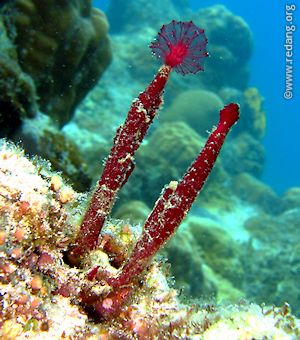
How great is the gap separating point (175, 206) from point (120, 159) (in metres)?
0.33

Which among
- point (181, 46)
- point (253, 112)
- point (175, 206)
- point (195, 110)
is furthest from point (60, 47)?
point (253, 112)

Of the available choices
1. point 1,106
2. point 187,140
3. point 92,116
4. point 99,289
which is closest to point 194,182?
point 99,289

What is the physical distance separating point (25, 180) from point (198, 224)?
8896 millimetres

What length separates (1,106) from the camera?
443 centimetres

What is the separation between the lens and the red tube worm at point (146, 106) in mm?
1536

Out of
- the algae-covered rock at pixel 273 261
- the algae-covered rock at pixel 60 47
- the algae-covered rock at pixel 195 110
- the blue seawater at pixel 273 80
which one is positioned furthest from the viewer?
the blue seawater at pixel 273 80

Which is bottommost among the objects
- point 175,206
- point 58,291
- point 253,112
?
point 58,291

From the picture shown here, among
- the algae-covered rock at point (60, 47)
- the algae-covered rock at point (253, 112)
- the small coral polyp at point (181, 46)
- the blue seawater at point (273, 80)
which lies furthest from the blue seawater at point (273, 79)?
the small coral polyp at point (181, 46)

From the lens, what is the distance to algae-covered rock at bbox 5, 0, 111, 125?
5.34 meters

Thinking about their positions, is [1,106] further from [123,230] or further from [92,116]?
[92,116]

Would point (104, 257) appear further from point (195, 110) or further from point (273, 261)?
point (195, 110)

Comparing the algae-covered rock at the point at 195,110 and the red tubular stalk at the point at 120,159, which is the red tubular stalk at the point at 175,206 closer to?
the red tubular stalk at the point at 120,159

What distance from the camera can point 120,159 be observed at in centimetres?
161

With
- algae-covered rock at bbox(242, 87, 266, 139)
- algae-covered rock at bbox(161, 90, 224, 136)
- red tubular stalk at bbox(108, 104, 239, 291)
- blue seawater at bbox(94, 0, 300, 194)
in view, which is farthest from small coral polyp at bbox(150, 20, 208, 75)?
blue seawater at bbox(94, 0, 300, 194)
